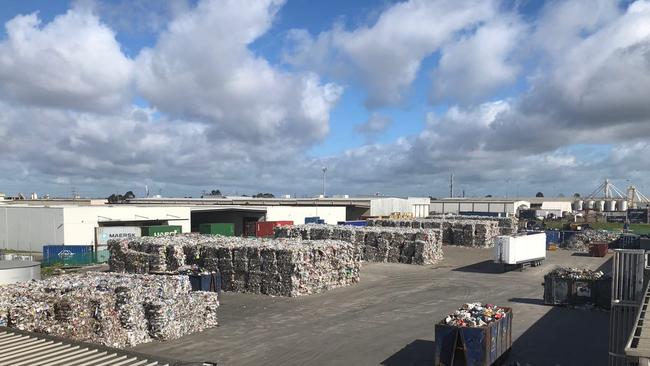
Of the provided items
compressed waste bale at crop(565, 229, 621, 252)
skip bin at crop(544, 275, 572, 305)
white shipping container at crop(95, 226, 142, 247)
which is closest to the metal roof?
skip bin at crop(544, 275, 572, 305)

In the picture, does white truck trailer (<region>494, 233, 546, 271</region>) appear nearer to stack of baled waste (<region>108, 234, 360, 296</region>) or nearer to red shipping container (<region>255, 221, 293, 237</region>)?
stack of baled waste (<region>108, 234, 360, 296</region>)

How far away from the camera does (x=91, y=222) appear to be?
4350cm

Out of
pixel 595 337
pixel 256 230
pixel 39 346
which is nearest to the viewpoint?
pixel 39 346

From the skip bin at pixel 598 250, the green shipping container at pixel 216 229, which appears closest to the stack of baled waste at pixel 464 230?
the skip bin at pixel 598 250

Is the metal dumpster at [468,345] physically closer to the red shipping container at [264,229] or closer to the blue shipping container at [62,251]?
the blue shipping container at [62,251]

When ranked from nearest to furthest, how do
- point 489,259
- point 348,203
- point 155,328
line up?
point 155,328 < point 489,259 < point 348,203

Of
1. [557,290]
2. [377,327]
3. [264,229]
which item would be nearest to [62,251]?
[264,229]

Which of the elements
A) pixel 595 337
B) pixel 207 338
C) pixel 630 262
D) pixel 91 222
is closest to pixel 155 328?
pixel 207 338

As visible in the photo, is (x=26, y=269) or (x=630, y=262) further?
(x=26, y=269)

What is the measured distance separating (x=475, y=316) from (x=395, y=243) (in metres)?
24.1

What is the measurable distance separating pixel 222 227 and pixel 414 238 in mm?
23809

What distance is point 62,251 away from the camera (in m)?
38.3

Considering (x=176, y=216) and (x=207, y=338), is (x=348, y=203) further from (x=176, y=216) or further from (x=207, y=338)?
(x=207, y=338)

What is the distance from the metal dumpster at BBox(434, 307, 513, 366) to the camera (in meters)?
13.6
